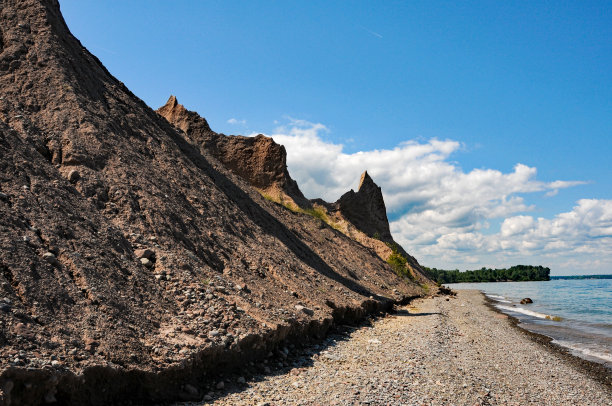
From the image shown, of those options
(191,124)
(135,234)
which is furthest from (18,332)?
(191,124)

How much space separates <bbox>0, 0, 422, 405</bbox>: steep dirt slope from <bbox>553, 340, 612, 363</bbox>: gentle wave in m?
8.88

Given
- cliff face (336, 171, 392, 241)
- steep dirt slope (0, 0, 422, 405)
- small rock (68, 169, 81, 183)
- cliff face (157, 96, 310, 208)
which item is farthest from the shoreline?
cliff face (336, 171, 392, 241)

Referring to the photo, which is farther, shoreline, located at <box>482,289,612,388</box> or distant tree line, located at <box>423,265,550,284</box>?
distant tree line, located at <box>423,265,550,284</box>

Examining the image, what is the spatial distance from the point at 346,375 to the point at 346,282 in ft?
44.9

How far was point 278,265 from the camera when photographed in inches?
661

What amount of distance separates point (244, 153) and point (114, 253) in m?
31.0

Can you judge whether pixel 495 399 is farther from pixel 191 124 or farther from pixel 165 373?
pixel 191 124

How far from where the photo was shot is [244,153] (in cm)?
4062

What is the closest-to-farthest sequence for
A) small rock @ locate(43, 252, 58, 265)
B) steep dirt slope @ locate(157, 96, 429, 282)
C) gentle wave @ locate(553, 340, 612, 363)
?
small rock @ locate(43, 252, 58, 265), gentle wave @ locate(553, 340, 612, 363), steep dirt slope @ locate(157, 96, 429, 282)

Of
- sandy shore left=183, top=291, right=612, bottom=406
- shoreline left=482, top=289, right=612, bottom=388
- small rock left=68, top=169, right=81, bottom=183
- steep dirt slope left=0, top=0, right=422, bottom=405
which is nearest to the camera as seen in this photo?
steep dirt slope left=0, top=0, right=422, bottom=405

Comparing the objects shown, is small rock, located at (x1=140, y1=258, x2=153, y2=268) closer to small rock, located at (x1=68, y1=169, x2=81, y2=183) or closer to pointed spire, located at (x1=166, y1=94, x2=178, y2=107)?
small rock, located at (x1=68, y1=169, x2=81, y2=183)

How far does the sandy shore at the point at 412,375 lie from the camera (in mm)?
8773

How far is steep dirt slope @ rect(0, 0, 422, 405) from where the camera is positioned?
22.8ft

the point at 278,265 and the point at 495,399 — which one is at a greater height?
the point at 278,265
